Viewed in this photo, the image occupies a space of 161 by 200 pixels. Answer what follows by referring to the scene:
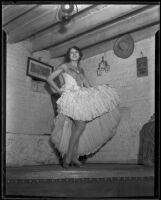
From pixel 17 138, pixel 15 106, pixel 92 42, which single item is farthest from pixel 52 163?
pixel 92 42

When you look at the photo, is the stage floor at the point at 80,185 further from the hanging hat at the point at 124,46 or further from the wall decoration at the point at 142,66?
the hanging hat at the point at 124,46

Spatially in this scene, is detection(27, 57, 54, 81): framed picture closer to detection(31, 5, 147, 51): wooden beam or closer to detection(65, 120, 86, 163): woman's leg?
detection(31, 5, 147, 51): wooden beam

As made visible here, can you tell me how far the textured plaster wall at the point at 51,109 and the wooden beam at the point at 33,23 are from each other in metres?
0.20

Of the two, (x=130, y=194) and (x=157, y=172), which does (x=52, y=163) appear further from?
(x=157, y=172)

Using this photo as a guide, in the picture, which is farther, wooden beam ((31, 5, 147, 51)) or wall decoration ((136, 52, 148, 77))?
wall decoration ((136, 52, 148, 77))

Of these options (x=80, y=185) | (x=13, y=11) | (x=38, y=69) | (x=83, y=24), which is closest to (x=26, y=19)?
(x=13, y=11)

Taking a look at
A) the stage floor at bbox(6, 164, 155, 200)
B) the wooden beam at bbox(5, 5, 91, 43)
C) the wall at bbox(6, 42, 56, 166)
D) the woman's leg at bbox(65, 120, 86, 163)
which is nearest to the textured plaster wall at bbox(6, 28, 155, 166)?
the wall at bbox(6, 42, 56, 166)

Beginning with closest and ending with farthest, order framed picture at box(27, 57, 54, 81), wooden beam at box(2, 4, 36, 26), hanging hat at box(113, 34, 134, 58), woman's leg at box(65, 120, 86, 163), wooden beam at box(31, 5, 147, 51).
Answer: wooden beam at box(2, 4, 36, 26), wooden beam at box(31, 5, 147, 51), woman's leg at box(65, 120, 86, 163), hanging hat at box(113, 34, 134, 58), framed picture at box(27, 57, 54, 81)

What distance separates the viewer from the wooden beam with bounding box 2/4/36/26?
228 centimetres

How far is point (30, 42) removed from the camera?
3.34 meters

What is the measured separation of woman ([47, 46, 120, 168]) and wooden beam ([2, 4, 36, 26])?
2.25 feet

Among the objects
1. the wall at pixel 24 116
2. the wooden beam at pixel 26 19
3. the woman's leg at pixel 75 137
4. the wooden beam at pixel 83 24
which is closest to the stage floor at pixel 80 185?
the woman's leg at pixel 75 137

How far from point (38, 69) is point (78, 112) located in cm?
87

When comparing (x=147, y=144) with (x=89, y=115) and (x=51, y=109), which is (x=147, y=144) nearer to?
(x=89, y=115)
